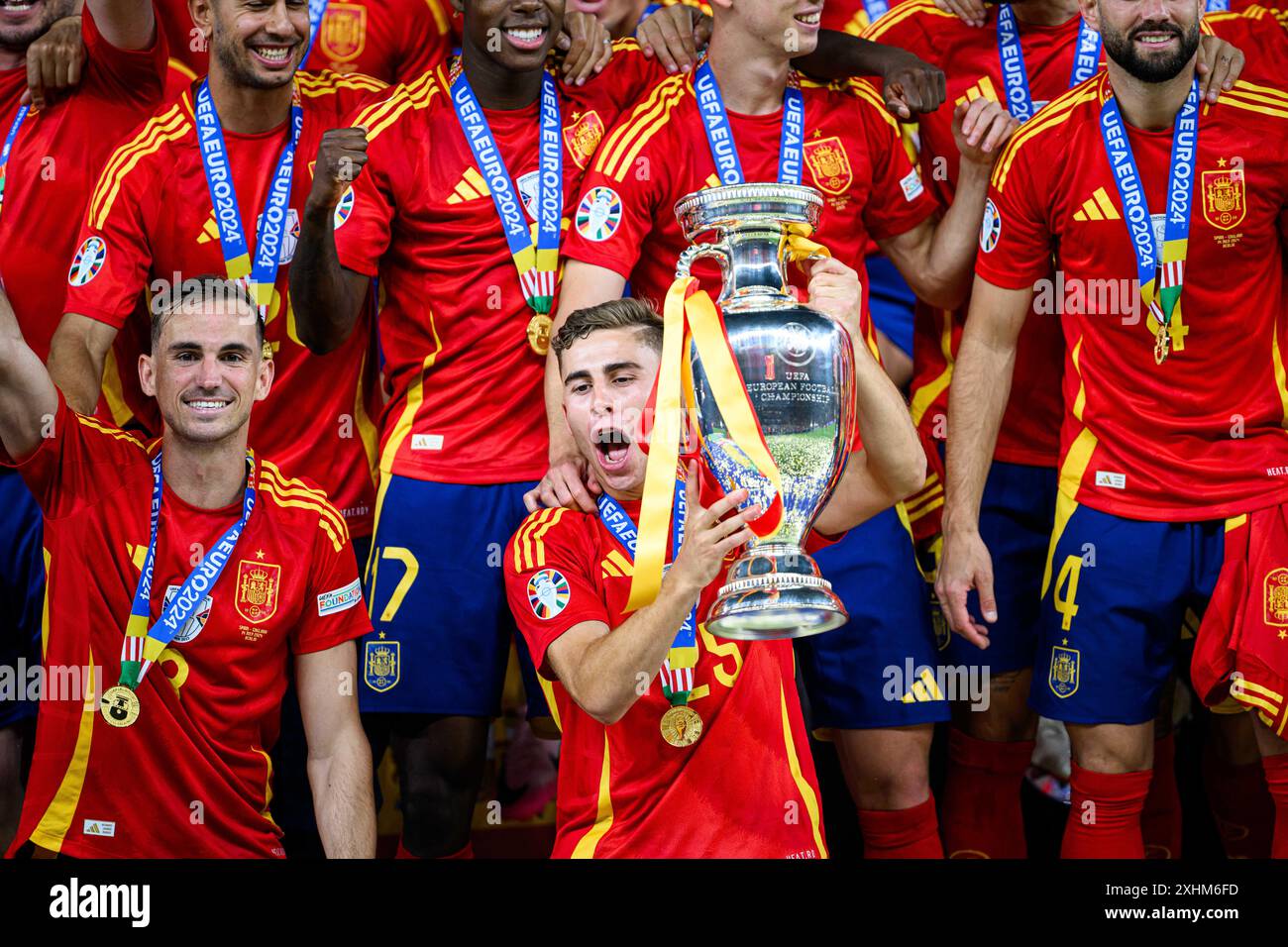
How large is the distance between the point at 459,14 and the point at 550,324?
3.33 feet

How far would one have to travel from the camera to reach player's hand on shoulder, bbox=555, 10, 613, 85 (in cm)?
445

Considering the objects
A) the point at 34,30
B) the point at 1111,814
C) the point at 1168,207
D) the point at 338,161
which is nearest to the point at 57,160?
the point at 34,30

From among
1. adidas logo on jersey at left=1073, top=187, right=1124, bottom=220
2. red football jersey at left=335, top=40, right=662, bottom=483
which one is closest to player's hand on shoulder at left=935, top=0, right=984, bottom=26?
adidas logo on jersey at left=1073, top=187, right=1124, bottom=220

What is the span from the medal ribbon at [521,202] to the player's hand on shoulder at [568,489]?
2.10ft

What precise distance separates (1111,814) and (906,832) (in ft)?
1.54

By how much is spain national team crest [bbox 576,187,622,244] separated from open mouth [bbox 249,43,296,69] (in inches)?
31.3

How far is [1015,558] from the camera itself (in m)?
4.50

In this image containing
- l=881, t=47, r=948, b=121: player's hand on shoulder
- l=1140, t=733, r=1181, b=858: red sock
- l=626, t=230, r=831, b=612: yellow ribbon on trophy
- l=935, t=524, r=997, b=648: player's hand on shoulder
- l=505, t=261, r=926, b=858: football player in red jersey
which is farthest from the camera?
l=1140, t=733, r=1181, b=858: red sock

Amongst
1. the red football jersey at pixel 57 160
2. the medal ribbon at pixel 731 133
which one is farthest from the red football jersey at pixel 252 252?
the medal ribbon at pixel 731 133

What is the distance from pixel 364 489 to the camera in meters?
4.49

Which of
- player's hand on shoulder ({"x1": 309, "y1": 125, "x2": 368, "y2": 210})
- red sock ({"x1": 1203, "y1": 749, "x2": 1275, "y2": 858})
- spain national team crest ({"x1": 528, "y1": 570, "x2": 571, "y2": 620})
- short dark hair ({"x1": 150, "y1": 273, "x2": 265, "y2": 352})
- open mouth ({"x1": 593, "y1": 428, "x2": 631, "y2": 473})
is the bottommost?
red sock ({"x1": 1203, "y1": 749, "x2": 1275, "y2": 858})

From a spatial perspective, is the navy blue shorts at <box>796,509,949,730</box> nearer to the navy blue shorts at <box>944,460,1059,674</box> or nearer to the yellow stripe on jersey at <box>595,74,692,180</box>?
the navy blue shorts at <box>944,460,1059,674</box>
